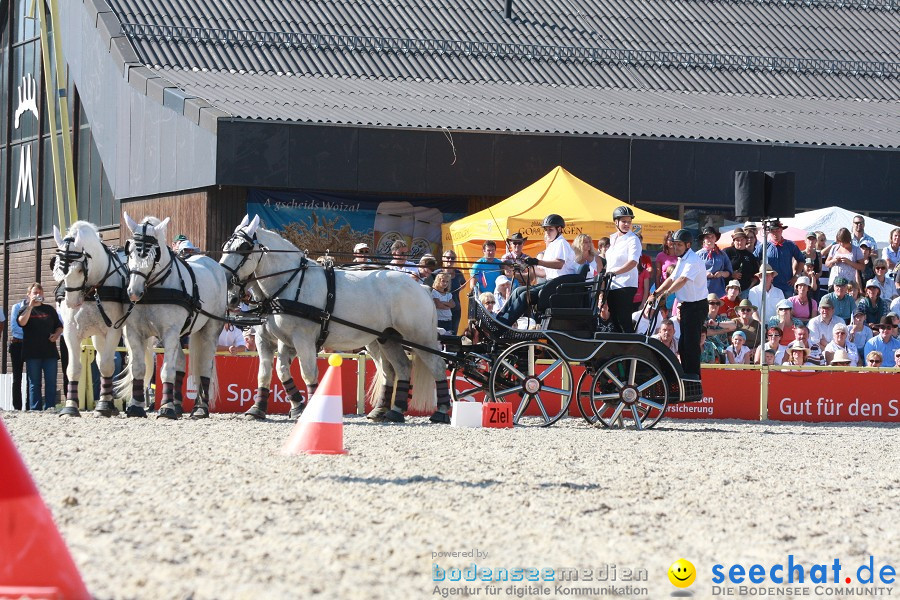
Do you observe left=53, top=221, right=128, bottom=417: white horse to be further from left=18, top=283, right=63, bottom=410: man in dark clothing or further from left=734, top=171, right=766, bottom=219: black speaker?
left=734, top=171, right=766, bottom=219: black speaker

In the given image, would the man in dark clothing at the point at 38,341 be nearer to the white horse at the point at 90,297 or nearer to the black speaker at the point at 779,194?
the white horse at the point at 90,297

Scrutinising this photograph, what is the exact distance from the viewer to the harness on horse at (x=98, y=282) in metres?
14.1

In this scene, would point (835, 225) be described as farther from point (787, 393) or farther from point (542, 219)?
point (787, 393)

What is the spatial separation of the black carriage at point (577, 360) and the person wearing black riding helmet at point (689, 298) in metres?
0.23

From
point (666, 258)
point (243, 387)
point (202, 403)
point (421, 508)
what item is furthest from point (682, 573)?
point (666, 258)

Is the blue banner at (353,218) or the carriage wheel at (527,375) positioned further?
the blue banner at (353,218)

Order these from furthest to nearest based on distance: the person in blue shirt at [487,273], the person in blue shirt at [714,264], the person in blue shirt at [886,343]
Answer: the person in blue shirt at [714,264] → the person in blue shirt at [886,343] → the person in blue shirt at [487,273]

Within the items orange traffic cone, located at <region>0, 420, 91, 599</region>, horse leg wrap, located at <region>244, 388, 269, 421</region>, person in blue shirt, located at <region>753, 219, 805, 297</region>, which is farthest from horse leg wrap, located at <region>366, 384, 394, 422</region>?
orange traffic cone, located at <region>0, 420, 91, 599</region>

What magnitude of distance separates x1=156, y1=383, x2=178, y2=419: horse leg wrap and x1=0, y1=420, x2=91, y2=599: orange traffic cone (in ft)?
29.0

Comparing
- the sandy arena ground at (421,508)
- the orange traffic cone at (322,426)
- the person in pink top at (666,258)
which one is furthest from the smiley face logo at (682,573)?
the person in pink top at (666,258)

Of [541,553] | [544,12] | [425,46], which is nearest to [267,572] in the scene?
[541,553]

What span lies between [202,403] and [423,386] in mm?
2362

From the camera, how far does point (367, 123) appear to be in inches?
957

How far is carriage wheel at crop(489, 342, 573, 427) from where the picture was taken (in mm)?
14898
